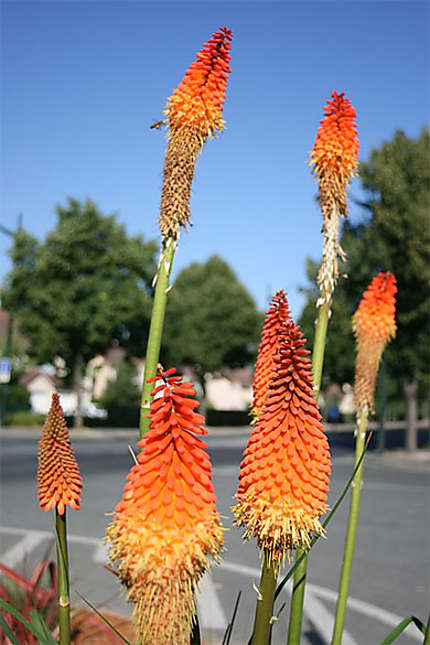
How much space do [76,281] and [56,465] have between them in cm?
3896

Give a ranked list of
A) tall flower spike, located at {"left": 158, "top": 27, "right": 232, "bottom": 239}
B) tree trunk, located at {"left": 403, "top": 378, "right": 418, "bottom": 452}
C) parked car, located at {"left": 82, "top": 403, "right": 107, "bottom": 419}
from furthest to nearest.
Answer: parked car, located at {"left": 82, "top": 403, "right": 107, "bottom": 419}
tree trunk, located at {"left": 403, "top": 378, "right": 418, "bottom": 452}
tall flower spike, located at {"left": 158, "top": 27, "right": 232, "bottom": 239}

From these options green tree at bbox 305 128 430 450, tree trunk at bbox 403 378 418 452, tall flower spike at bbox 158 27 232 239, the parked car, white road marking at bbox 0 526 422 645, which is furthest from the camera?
the parked car

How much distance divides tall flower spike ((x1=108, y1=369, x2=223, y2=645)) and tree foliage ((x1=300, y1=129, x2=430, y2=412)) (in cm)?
2001

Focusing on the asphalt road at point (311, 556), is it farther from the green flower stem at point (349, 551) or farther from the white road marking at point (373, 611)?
the green flower stem at point (349, 551)

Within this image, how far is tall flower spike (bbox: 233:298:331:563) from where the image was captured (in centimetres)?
166

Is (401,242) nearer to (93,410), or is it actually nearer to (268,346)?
(268,346)

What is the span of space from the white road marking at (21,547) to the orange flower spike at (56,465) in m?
6.58

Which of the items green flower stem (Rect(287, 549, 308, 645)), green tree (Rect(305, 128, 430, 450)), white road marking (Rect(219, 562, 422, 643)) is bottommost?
white road marking (Rect(219, 562, 422, 643))

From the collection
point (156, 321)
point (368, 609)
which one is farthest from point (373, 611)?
point (156, 321)

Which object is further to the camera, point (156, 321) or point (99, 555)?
point (99, 555)

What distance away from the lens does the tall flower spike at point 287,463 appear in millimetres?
1661

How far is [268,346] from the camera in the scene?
2.10 m

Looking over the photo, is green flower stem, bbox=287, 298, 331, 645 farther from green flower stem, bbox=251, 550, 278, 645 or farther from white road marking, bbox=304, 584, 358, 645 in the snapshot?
white road marking, bbox=304, 584, 358, 645

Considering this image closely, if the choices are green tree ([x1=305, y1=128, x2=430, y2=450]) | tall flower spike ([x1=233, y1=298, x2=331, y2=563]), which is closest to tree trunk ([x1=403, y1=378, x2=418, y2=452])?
green tree ([x1=305, y1=128, x2=430, y2=450])
